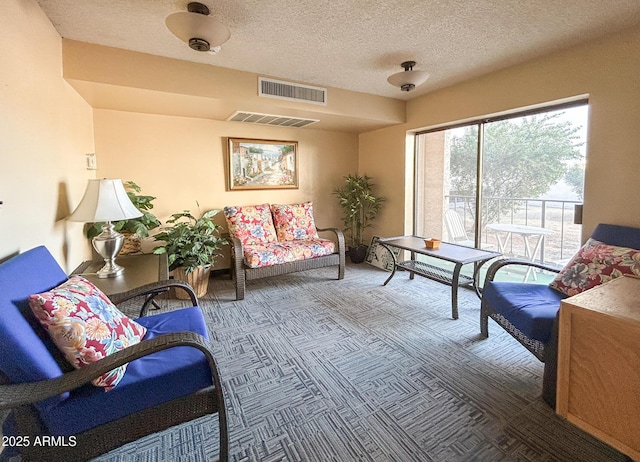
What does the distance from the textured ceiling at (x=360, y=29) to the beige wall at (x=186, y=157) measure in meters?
1.11

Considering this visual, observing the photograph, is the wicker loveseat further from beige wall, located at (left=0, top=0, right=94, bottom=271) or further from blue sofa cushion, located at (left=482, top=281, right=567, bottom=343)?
blue sofa cushion, located at (left=482, top=281, right=567, bottom=343)

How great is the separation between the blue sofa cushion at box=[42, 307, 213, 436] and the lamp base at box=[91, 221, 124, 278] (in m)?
1.25

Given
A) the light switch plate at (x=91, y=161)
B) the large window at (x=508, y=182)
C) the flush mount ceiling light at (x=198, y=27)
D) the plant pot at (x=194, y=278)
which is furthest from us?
the plant pot at (x=194, y=278)

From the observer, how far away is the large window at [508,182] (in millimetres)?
2820

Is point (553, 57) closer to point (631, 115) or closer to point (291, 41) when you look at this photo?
point (631, 115)

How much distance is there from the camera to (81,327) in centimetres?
116

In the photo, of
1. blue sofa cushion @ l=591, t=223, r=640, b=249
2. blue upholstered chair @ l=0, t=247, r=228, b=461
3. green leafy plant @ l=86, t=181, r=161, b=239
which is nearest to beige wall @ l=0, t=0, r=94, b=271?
green leafy plant @ l=86, t=181, r=161, b=239

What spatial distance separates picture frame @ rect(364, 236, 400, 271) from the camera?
13.9 feet

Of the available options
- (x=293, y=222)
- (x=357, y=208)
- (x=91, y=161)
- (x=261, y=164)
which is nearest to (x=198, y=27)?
(x=91, y=161)

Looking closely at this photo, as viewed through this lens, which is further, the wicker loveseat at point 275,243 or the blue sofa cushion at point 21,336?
the wicker loveseat at point 275,243

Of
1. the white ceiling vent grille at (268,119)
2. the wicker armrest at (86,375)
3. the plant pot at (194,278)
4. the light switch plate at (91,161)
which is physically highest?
the white ceiling vent grille at (268,119)

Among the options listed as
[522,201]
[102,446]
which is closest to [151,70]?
[102,446]

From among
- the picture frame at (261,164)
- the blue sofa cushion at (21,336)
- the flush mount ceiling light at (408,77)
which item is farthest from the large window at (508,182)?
the blue sofa cushion at (21,336)

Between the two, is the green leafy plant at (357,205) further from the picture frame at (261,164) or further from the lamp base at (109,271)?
the lamp base at (109,271)
